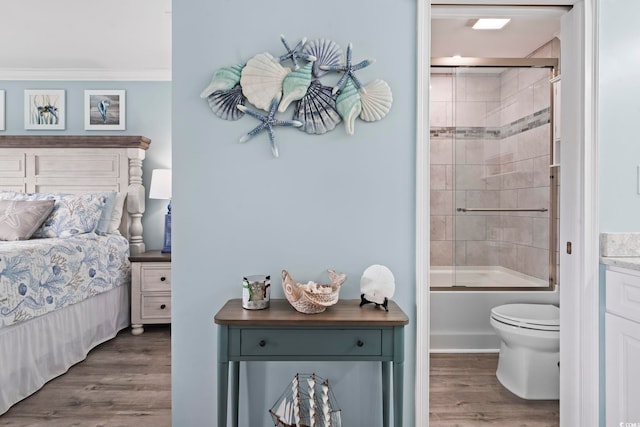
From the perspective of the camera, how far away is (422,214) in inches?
72.6

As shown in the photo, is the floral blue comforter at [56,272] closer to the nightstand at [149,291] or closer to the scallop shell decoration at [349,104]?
the nightstand at [149,291]

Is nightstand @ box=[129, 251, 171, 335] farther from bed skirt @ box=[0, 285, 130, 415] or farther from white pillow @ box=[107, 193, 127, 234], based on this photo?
white pillow @ box=[107, 193, 127, 234]

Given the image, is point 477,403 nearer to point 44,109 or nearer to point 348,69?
point 348,69

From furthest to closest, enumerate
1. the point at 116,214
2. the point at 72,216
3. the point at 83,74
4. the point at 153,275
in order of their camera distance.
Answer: the point at 83,74
the point at 116,214
the point at 153,275
the point at 72,216

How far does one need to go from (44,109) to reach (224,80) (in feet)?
10.8

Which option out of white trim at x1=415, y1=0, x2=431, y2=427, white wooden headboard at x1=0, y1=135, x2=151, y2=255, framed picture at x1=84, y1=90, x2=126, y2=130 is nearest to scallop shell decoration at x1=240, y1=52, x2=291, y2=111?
white trim at x1=415, y1=0, x2=431, y2=427

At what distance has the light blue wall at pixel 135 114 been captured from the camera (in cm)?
416

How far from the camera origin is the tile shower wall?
11.3ft

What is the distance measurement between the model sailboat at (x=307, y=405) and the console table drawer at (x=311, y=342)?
0.72 feet

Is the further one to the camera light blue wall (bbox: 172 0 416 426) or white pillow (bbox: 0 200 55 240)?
white pillow (bbox: 0 200 55 240)

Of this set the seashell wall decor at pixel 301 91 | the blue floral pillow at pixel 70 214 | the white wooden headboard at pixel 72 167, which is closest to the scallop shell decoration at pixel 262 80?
the seashell wall decor at pixel 301 91

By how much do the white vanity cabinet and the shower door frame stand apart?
148 centimetres

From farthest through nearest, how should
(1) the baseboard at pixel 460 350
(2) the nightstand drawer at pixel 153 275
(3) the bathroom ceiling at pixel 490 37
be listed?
(2) the nightstand drawer at pixel 153 275 < (1) the baseboard at pixel 460 350 < (3) the bathroom ceiling at pixel 490 37

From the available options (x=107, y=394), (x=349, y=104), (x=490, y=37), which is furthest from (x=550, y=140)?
(x=107, y=394)
